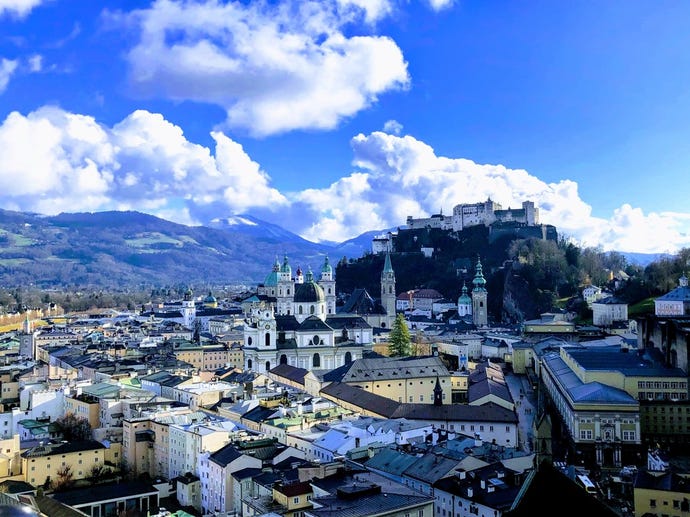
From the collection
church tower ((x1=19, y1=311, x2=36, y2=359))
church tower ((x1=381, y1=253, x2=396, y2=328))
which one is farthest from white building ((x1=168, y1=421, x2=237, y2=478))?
church tower ((x1=381, y1=253, x2=396, y2=328))

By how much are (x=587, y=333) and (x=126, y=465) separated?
160 ft

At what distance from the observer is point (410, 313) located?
101 meters

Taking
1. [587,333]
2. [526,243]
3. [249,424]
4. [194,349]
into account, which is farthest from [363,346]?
Result: [526,243]

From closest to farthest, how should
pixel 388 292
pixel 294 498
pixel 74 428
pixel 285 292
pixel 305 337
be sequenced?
pixel 294 498 < pixel 74 428 < pixel 305 337 < pixel 285 292 < pixel 388 292

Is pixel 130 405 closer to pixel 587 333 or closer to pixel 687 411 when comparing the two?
pixel 687 411

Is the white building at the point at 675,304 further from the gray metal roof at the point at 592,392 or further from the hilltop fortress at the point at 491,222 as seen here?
the hilltop fortress at the point at 491,222

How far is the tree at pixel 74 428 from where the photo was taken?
1635 inches

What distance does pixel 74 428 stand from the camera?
42.3 m

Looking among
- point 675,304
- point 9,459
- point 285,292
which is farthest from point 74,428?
point 675,304

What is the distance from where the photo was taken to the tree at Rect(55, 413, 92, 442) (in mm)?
41531

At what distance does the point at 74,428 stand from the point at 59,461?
6.98m

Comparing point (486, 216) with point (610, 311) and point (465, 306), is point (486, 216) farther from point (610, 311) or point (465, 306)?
point (610, 311)

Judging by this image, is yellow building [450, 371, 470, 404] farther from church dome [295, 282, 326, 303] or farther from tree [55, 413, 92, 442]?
tree [55, 413, 92, 442]

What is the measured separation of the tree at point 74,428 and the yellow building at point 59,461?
4018 millimetres
